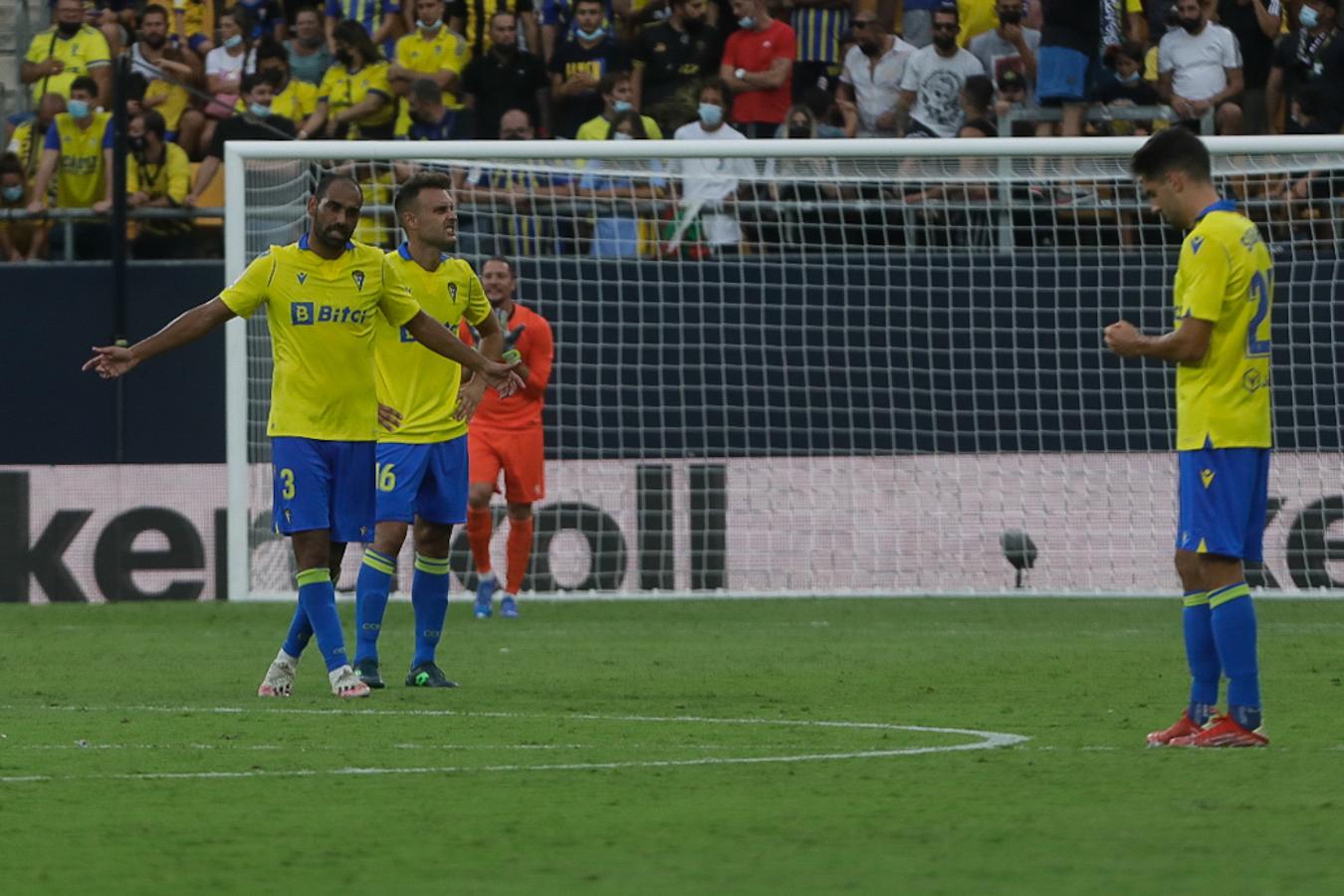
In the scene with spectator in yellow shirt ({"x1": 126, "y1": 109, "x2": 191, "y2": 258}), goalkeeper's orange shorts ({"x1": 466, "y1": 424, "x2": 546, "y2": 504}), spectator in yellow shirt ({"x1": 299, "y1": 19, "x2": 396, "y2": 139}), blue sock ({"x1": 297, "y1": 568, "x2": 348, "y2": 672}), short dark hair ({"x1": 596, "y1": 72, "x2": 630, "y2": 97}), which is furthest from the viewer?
spectator in yellow shirt ({"x1": 299, "y1": 19, "x2": 396, "y2": 139})

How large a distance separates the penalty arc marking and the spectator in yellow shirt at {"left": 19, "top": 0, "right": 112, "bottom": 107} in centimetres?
1084

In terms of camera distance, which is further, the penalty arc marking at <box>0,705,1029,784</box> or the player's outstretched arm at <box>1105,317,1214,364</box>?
the player's outstretched arm at <box>1105,317,1214,364</box>

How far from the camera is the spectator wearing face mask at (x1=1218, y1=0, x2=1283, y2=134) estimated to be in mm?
18250

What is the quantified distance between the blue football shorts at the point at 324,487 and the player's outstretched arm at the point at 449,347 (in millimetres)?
506

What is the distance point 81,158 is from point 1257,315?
1257 centimetres

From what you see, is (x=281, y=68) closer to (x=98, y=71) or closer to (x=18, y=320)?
(x=98, y=71)

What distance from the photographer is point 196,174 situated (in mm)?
18547

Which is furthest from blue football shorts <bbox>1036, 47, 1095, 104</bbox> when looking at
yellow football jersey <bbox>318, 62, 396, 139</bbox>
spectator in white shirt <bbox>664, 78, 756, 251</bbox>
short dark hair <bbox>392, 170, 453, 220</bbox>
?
short dark hair <bbox>392, 170, 453, 220</bbox>

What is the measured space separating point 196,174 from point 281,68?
122cm

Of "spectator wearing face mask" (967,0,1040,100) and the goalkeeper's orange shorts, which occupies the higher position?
"spectator wearing face mask" (967,0,1040,100)

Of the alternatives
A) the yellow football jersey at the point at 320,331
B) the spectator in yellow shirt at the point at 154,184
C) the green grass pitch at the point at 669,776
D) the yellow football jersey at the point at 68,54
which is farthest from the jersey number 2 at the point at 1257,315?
the yellow football jersey at the point at 68,54

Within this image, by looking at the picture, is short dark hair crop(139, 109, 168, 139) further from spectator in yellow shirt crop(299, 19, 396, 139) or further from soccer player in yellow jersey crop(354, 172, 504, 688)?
soccer player in yellow jersey crop(354, 172, 504, 688)

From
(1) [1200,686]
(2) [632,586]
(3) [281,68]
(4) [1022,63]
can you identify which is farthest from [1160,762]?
(3) [281,68]

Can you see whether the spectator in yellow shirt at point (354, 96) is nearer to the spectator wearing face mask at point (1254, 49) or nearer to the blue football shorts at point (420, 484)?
the spectator wearing face mask at point (1254, 49)
